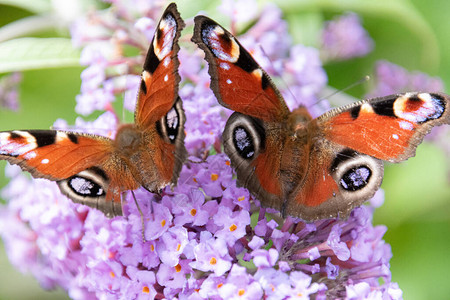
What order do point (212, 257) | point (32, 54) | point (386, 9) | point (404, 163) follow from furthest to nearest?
1. point (404, 163)
2. point (386, 9)
3. point (32, 54)
4. point (212, 257)

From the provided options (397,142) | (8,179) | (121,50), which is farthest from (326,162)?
(8,179)

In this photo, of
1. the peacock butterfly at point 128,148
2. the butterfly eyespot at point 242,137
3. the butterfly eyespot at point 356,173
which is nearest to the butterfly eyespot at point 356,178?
the butterfly eyespot at point 356,173

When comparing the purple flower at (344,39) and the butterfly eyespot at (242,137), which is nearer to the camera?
the butterfly eyespot at (242,137)

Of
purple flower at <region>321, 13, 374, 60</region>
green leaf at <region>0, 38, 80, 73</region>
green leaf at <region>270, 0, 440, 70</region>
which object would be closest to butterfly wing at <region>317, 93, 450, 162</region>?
green leaf at <region>270, 0, 440, 70</region>

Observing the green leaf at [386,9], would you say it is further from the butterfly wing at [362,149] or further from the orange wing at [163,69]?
the orange wing at [163,69]

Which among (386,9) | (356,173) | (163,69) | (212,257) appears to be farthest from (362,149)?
(386,9)

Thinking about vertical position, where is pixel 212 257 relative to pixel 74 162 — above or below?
below

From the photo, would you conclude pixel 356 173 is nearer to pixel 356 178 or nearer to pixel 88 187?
pixel 356 178
